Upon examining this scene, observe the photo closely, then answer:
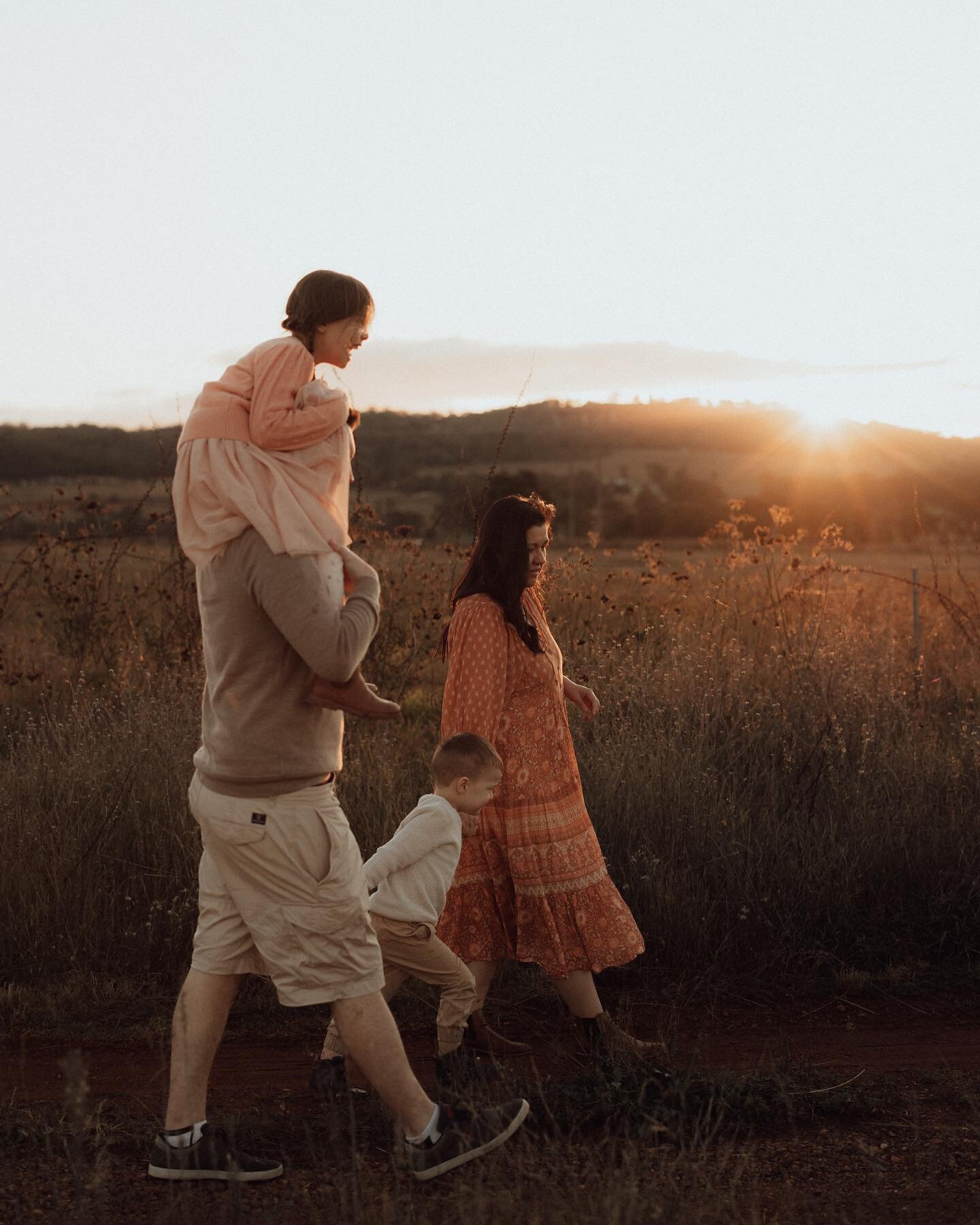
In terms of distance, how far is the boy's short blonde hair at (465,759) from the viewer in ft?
13.2

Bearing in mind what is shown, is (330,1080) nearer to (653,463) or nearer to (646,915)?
(646,915)

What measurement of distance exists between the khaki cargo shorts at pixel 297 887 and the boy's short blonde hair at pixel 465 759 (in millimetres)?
709

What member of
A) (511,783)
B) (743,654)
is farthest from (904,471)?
(511,783)

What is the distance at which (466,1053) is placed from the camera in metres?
4.36

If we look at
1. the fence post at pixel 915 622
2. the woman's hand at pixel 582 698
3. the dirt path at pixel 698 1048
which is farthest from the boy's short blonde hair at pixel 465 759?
the fence post at pixel 915 622

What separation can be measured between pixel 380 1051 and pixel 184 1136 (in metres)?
0.55

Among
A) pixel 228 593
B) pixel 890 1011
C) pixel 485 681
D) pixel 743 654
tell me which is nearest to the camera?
pixel 228 593

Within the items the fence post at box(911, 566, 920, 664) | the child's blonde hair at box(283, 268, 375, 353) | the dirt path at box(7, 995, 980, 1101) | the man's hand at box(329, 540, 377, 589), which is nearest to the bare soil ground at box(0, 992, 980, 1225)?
the dirt path at box(7, 995, 980, 1101)

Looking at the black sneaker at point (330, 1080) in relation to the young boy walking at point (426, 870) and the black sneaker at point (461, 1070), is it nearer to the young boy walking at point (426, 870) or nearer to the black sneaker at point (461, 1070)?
the young boy walking at point (426, 870)

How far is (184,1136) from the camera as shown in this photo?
3.34 metres

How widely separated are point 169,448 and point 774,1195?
23.7ft

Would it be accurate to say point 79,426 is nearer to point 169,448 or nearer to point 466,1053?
point 169,448

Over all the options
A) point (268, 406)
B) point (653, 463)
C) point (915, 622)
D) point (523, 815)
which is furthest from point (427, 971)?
point (653, 463)

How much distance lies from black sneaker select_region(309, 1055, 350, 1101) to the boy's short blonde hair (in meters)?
0.92
